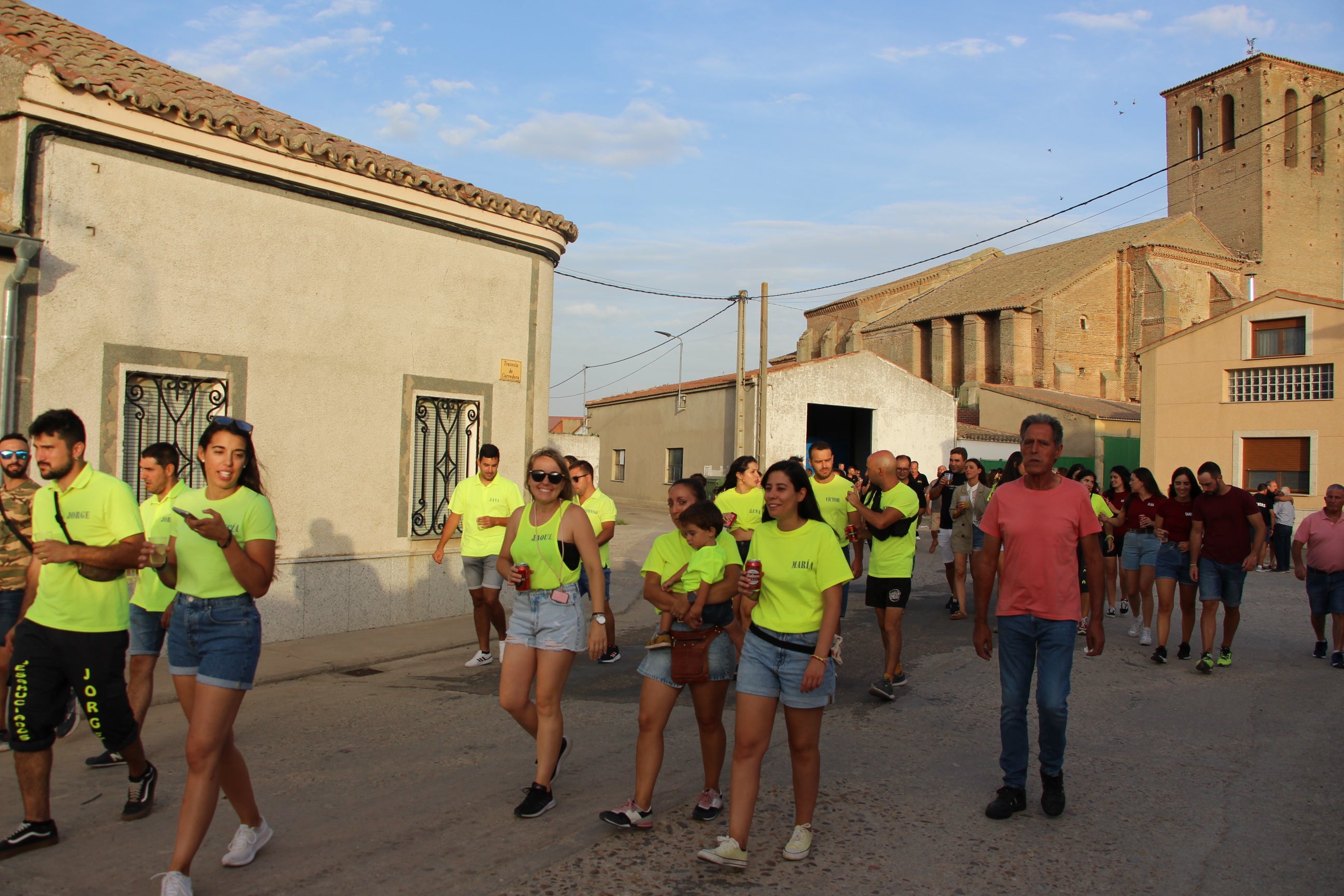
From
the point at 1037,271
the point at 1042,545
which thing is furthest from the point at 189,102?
the point at 1037,271

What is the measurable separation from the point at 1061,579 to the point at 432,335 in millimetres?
7382

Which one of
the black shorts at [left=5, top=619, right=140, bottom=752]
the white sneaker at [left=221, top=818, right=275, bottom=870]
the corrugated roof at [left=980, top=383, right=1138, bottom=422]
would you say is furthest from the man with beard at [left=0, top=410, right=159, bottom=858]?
the corrugated roof at [left=980, top=383, right=1138, bottom=422]

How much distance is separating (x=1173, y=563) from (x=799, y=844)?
574cm

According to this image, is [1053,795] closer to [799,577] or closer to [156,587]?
[799,577]

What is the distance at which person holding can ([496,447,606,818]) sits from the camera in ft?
14.7

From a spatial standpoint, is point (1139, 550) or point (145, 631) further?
point (1139, 550)

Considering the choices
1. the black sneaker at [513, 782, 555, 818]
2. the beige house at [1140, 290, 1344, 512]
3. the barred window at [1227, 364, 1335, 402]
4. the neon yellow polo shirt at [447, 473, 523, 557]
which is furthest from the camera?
the barred window at [1227, 364, 1335, 402]

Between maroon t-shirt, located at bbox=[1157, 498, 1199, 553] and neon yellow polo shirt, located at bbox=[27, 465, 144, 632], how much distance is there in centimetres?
763

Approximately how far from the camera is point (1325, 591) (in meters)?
8.27

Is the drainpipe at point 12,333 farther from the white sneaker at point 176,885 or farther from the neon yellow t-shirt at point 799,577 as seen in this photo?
the neon yellow t-shirt at point 799,577

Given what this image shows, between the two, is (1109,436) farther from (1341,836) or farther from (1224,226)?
(1341,836)

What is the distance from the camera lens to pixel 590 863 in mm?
3814

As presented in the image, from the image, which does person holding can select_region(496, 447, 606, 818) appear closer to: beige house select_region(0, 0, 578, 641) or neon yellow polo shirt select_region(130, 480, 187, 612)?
neon yellow polo shirt select_region(130, 480, 187, 612)

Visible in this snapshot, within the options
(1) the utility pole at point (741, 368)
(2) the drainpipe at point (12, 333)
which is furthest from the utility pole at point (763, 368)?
(2) the drainpipe at point (12, 333)
